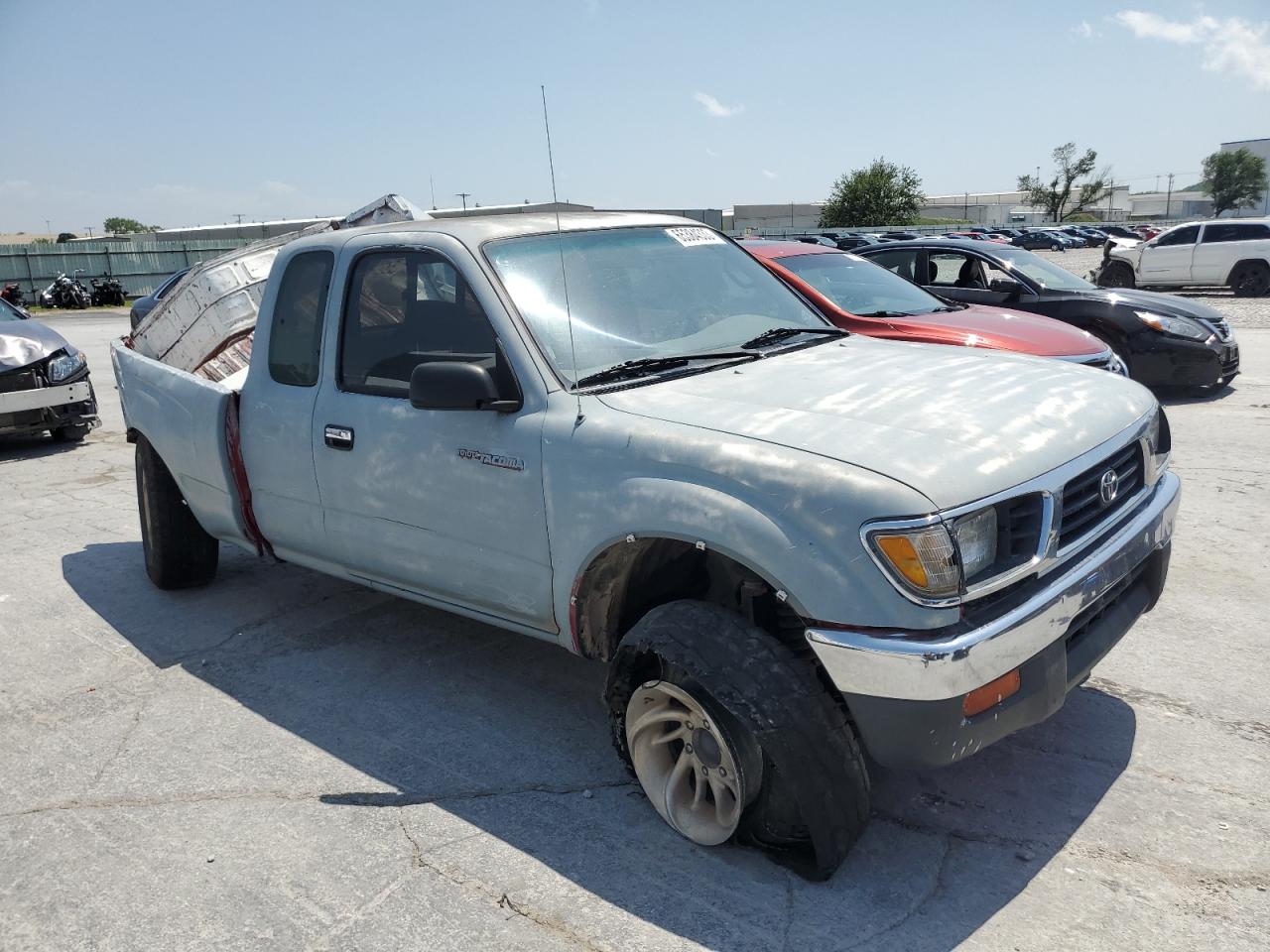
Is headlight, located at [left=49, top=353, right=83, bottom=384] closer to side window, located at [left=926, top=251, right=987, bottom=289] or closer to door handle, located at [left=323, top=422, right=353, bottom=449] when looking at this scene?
door handle, located at [left=323, top=422, right=353, bottom=449]

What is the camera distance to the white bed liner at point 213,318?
5.26 meters

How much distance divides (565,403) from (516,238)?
86 centimetres

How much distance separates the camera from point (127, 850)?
3.14 meters

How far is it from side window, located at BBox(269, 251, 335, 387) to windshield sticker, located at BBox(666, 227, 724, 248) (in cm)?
143

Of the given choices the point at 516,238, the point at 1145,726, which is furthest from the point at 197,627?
the point at 1145,726

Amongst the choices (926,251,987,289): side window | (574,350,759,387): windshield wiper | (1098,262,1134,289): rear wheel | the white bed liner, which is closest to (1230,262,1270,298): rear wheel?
(1098,262,1134,289): rear wheel

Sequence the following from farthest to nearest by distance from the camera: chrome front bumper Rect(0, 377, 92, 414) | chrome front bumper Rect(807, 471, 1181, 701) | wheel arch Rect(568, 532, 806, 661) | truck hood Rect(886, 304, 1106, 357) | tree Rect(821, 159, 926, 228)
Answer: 1. tree Rect(821, 159, 926, 228)
2. chrome front bumper Rect(0, 377, 92, 414)
3. truck hood Rect(886, 304, 1106, 357)
4. wheel arch Rect(568, 532, 806, 661)
5. chrome front bumper Rect(807, 471, 1181, 701)

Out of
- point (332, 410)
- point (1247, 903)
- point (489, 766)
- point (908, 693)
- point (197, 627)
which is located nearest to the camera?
point (908, 693)

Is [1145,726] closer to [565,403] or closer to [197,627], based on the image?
[565,403]

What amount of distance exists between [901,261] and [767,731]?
326 inches

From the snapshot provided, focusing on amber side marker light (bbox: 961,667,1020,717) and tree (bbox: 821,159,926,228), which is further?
tree (bbox: 821,159,926,228)

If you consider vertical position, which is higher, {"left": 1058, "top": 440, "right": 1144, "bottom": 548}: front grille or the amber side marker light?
{"left": 1058, "top": 440, "right": 1144, "bottom": 548}: front grille

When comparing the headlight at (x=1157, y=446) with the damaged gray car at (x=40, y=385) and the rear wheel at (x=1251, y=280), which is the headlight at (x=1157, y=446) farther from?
the rear wheel at (x=1251, y=280)

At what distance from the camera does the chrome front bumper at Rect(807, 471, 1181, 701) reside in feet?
7.97
